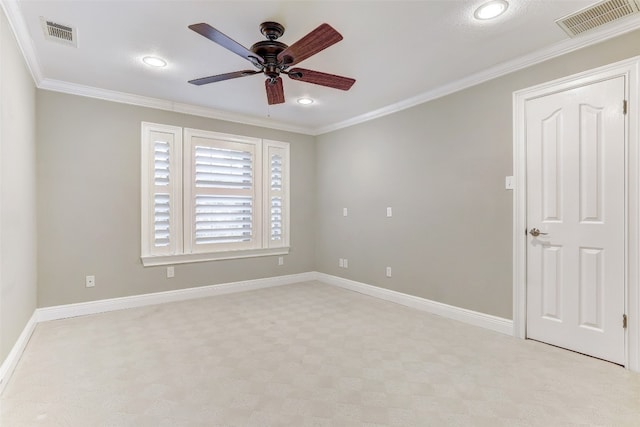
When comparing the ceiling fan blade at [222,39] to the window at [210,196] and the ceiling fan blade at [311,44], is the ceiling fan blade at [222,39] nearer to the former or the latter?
the ceiling fan blade at [311,44]

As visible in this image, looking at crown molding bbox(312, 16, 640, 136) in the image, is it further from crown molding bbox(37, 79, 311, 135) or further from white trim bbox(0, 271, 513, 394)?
white trim bbox(0, 271, 513, 394)

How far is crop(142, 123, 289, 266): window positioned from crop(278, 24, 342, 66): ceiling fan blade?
7.92ft

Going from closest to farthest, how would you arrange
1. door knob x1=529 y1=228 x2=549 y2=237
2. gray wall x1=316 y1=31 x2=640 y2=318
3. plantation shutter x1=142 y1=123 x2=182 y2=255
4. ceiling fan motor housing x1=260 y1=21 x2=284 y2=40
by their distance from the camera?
ceiling fan motor housing x1=260 y1=21 x2=284 y2=40 < door knob x1=529 y1=228 x2=549 y2=237 < gray wall x1=316 y1=31 x2=640 y2=318 < plantation shutter x1=142 y1=123 x2=182 y2=255

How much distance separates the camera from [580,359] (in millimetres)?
2492

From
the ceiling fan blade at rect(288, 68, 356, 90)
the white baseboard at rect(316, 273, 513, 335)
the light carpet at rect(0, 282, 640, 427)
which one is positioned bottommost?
the light carpet at rect(0, 282, 640, 427)

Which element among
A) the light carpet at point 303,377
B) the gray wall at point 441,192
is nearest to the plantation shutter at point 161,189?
the light carpet at point 303,377

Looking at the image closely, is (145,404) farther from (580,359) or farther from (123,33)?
(580,359)

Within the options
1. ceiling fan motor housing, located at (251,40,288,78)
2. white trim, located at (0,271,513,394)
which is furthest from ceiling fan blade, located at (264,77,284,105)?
white trim, located at (0,271,513,394)

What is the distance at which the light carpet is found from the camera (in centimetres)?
180

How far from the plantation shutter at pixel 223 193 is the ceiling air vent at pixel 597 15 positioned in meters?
3.75

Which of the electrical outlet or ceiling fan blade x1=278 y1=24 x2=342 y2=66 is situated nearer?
ceiling fan blade x1=278 y1=24 x2=342 y2=66

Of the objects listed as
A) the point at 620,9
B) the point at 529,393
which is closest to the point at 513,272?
the point at 529,393

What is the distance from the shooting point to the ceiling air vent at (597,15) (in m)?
2.11

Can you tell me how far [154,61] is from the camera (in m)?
2.92
